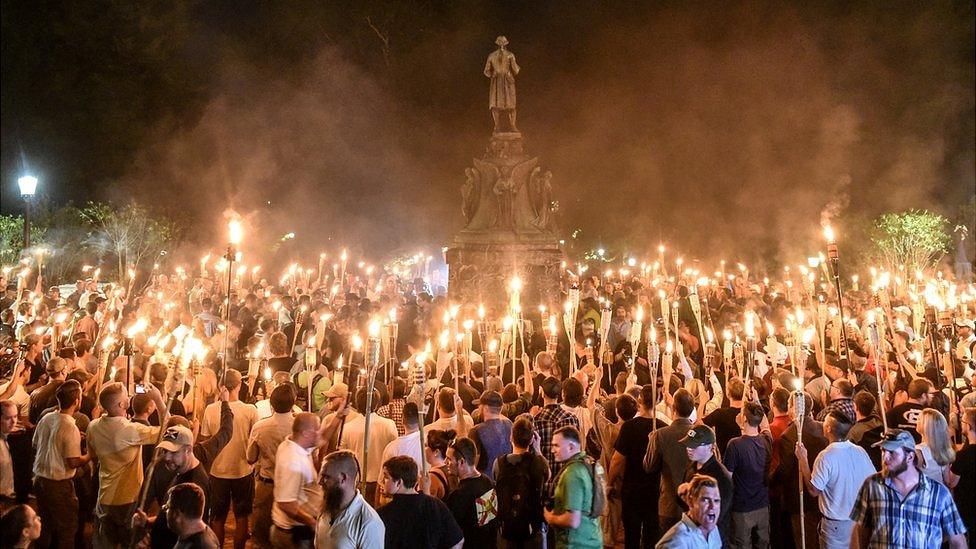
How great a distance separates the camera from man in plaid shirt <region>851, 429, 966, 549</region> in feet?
15.3

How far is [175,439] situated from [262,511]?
4.79ft

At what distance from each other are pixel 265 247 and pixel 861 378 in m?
36.4

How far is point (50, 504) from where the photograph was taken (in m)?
6.27

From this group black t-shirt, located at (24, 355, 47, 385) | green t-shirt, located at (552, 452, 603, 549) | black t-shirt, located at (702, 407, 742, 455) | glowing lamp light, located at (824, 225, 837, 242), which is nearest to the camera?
green t-shirt, located at (552, 452, 603, 549)

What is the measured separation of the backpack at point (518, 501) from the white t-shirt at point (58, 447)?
3962mm

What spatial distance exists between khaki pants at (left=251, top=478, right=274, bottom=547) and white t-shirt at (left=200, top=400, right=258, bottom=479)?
0.65 metres

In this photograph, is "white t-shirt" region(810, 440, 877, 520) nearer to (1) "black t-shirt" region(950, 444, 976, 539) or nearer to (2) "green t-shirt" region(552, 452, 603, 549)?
(1) "black t-shirt" region(950, 444, 976, 539)

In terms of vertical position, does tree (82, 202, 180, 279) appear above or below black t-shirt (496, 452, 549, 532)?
above

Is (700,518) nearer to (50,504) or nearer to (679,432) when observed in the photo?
(679,432)

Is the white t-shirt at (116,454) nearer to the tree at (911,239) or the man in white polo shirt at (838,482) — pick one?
the man in white polo shirt at (838,482)

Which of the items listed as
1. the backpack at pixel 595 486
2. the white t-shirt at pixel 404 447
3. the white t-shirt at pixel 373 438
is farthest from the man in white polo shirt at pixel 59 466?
the backpack at pixel 595 486

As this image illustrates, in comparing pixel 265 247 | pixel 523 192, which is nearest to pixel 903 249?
pixel 523 192

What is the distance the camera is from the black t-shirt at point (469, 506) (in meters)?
5.19

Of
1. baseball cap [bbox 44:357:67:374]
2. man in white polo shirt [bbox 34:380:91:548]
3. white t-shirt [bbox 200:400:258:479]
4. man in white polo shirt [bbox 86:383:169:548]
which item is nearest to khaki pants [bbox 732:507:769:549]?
white t-shirt [bbox 200:400:258:479]
